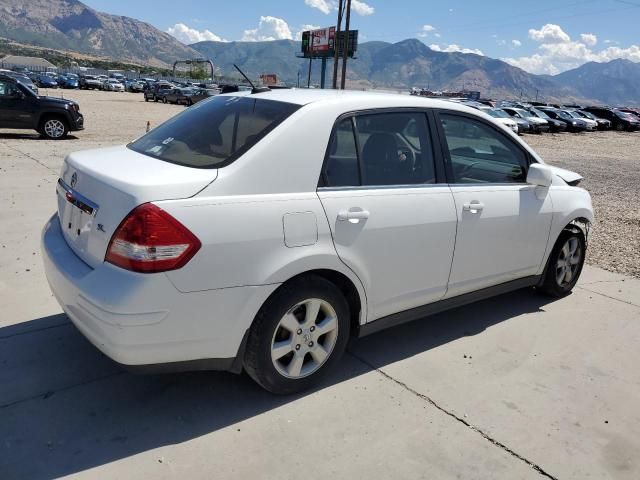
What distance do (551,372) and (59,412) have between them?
304 centimetres

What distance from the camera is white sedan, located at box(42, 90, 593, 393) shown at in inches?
101

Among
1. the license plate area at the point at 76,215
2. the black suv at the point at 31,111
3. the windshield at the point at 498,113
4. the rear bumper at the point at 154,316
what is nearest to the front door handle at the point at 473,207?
the rear bumper at the point at 154,316

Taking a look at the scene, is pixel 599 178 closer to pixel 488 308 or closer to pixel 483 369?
pixel 488 308

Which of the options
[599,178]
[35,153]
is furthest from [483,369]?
[599,178]

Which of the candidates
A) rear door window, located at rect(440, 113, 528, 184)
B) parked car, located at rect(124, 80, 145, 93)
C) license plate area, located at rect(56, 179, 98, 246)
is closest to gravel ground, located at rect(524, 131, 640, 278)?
rear door window, located at rect(440, 113, 528, 184)

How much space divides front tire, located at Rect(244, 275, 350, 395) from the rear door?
0.23 meters

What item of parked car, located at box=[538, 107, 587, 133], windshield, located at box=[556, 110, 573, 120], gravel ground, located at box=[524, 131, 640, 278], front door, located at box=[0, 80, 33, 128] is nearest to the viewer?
gravel ground, located at box=[524, 131, 640, 278]

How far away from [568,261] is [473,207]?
176 cm

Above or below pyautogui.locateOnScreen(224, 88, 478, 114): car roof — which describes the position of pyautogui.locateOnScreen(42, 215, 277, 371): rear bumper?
below

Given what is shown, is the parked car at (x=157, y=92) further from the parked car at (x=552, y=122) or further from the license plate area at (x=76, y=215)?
the license plate area at (x=76, y=215)

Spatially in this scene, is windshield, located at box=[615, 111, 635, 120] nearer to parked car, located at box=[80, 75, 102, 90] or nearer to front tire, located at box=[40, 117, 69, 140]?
front tire, located at box=[40, 117, 69, 140]

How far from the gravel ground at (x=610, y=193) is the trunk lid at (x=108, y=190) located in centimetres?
540

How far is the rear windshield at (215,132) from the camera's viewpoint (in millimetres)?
2965

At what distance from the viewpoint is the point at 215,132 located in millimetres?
3256
